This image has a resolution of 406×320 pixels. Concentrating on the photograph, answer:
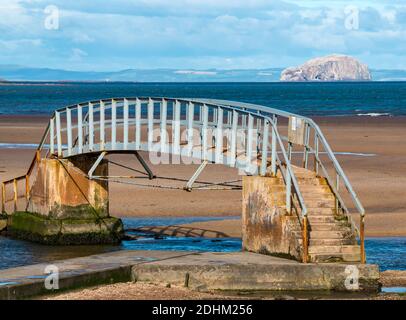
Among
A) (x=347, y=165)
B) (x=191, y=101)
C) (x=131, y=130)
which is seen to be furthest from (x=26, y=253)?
(x=131, y=130)

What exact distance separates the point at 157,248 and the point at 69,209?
2.49 m

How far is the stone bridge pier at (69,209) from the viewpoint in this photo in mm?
22938

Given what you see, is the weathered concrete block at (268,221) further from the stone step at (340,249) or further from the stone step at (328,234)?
the stone step at (340,249)

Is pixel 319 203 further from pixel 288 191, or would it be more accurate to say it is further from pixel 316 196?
pixel 288 191

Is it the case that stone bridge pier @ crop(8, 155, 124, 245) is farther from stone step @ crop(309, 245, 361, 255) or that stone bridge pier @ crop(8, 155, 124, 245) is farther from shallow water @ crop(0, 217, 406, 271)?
stone step @ crop(309, 245, 361, 255)

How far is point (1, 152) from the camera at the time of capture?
40375 millimetres

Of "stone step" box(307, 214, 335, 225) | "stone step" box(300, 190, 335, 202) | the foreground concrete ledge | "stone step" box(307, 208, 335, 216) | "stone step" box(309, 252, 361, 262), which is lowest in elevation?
the foreground concrete ledge

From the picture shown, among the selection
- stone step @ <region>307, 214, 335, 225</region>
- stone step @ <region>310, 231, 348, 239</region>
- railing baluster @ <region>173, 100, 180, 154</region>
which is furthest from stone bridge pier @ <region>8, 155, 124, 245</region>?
stone step @ <region>310, 231, 348, 239</region>

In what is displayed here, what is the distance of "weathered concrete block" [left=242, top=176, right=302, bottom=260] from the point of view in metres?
17.6

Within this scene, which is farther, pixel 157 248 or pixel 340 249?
pixel 157 248

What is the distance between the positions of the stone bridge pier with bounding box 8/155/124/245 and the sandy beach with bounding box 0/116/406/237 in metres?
2.50

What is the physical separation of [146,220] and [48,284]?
10.2 meters

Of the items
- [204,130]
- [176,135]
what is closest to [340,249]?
[204,130]

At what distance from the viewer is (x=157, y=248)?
21.9 metres
